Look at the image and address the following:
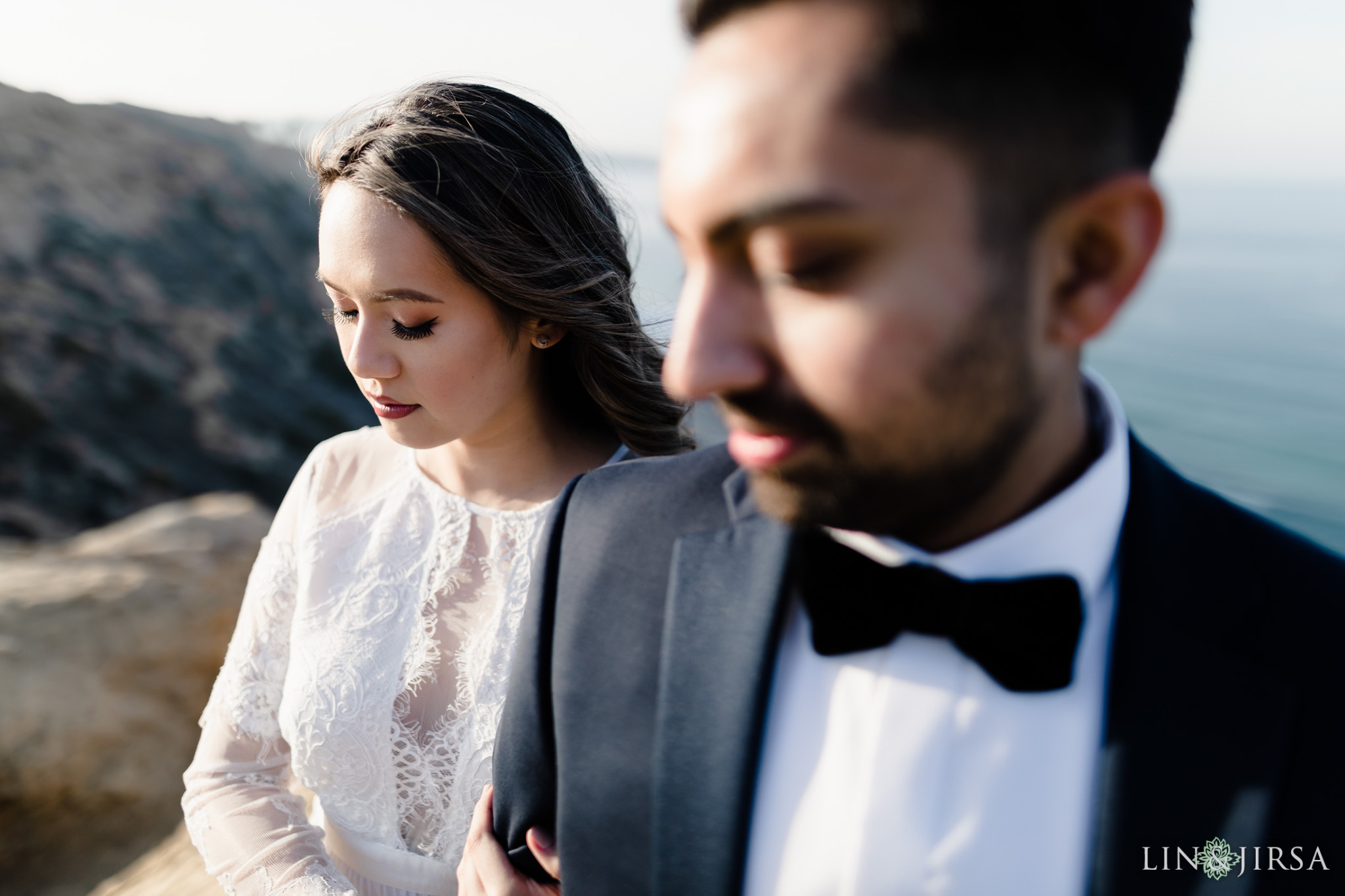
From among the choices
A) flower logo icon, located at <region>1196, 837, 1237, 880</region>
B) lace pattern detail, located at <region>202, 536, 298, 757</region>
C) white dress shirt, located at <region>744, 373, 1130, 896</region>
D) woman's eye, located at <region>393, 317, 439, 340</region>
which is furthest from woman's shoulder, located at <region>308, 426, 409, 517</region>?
flower logo icon, located at <region>1196, 837, 1237, 880</region>

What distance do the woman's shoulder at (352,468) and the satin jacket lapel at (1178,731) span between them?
66.3 inches

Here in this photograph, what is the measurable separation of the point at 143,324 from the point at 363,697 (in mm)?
9164

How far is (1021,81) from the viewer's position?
0.87 m

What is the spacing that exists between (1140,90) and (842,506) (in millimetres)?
546

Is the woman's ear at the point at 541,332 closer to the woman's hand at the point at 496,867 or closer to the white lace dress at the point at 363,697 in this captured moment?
the white lace dress at the point at 363,697

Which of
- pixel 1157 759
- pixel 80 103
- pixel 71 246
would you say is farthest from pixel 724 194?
pixel 80 103

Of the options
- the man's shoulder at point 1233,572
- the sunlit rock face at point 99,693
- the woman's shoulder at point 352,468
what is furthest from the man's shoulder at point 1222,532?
the sunlit rock face at point 99,693

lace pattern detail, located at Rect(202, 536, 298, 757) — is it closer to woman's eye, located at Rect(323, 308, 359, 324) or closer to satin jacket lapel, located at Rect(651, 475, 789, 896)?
woman's eye, located at Rect(323, 308, 359, 324)

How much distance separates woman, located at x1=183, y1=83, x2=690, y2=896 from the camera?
184cm

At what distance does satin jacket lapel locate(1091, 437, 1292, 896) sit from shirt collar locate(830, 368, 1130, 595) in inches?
1.9

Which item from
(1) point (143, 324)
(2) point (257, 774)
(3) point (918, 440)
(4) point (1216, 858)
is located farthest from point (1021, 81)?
(1) point (143, 324)

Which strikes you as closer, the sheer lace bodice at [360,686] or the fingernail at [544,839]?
the fingernail at [544,839]

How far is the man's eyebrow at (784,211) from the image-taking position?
0.82 metres

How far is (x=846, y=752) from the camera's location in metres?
1.12
